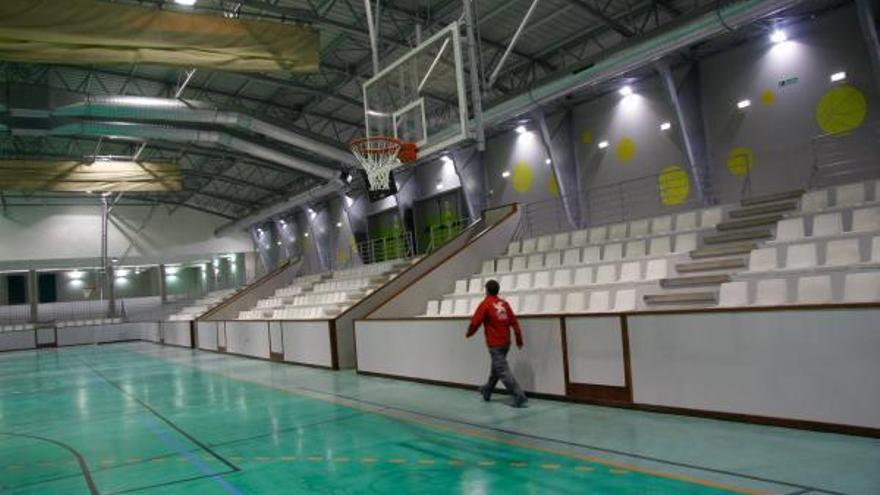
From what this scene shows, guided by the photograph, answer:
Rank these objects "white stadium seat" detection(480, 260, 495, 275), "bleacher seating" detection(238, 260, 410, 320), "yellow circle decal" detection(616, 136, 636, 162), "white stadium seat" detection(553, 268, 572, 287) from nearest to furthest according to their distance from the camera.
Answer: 1. "white stadium seat" detection(553, 268, 572, 287)
2. "white stadium seat" detection(480, 260, 495, 275)
3. "yellow circle decal" detection(616, 136, 636, 162)
4. "bleacher seating" detection(238, 260, 410, 320)

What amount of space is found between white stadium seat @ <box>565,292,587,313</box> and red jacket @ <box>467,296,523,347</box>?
2.61m

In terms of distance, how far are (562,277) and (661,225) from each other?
8.32ft

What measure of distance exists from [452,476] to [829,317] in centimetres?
382

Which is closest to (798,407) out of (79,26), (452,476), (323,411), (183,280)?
(452,476)

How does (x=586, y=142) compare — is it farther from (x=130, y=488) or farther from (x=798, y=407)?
(x=130, y=488)

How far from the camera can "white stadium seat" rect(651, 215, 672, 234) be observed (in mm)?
13398

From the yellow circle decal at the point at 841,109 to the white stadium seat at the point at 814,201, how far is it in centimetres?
378

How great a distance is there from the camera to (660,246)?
40.5 ft

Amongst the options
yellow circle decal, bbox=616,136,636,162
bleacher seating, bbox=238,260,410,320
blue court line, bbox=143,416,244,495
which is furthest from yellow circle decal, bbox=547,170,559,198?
blue court line, bbox=143,416,244,495

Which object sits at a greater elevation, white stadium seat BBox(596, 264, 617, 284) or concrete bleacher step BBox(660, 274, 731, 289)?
white stadium seat BBox(596, 264, 617, 284)

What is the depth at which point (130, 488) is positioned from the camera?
19.8ft

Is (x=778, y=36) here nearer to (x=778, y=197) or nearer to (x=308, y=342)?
(x=778, y=197)

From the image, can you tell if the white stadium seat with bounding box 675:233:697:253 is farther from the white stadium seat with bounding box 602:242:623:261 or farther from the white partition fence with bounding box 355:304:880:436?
the white partition fence with bounding box 355:304:880:436

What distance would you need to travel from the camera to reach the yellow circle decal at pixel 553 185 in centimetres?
2094
